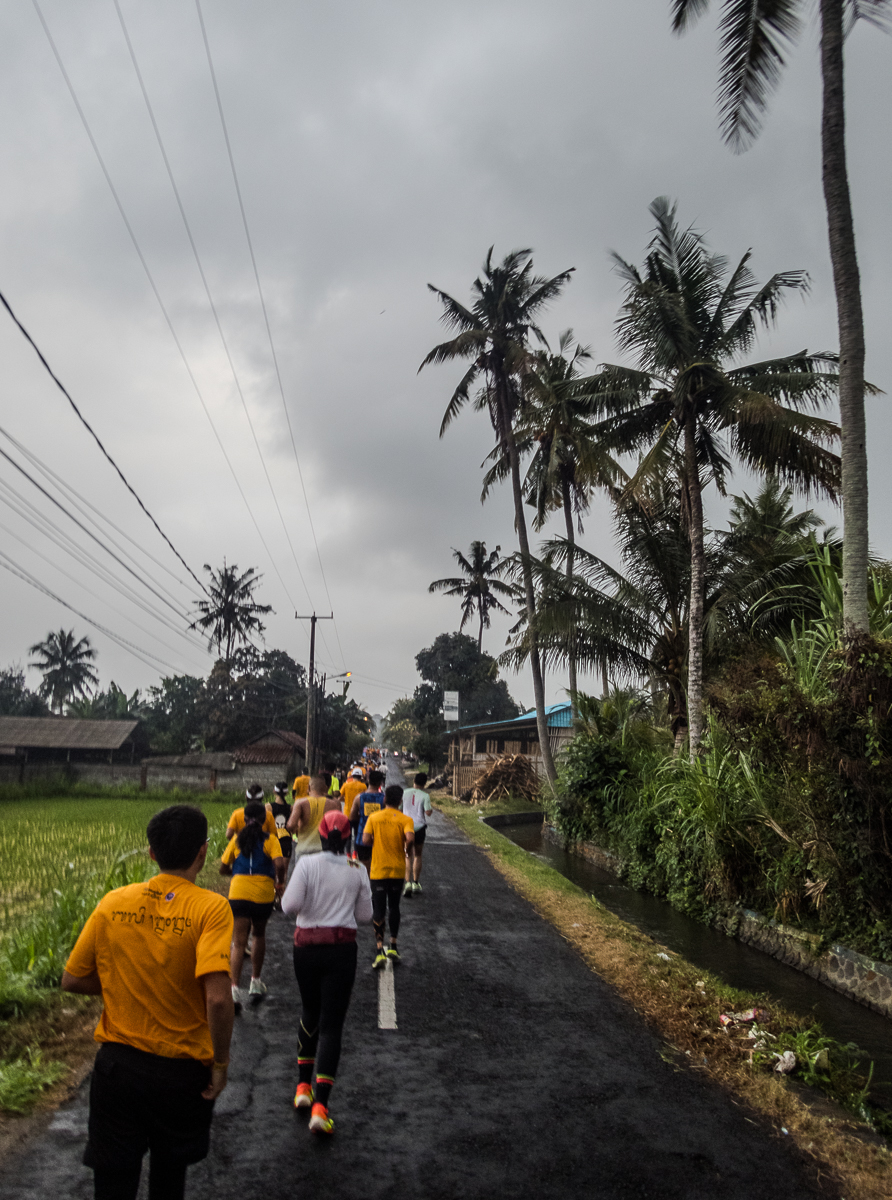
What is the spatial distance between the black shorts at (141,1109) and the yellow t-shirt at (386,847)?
17.2 ft

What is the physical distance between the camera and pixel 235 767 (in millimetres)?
41438

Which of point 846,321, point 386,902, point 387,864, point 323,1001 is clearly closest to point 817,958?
point 386,902

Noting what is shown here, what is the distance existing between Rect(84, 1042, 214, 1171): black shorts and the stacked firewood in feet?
109

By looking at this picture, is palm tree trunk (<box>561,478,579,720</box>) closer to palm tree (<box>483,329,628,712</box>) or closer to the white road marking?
palm tree (<box>483,329,628,712</box>)

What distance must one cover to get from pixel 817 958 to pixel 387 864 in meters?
5.60

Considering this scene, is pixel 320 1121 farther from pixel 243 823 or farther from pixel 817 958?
pixel 817 958

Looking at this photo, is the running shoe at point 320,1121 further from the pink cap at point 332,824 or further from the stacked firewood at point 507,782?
the stacked firewood at point 507,782

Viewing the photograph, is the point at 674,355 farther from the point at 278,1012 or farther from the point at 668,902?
the point at 278,1012

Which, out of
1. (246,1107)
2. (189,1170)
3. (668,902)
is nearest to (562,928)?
(668,902)

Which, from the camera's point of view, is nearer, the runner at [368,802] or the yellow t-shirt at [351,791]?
the runner at [368,802]

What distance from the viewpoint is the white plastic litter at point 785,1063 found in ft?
19.7

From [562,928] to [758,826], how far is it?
3545 mm

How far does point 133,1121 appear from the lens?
109 inches

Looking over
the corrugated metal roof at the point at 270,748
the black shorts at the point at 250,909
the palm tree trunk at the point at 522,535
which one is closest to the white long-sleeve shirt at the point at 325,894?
the black shorts at the point at 250,909
